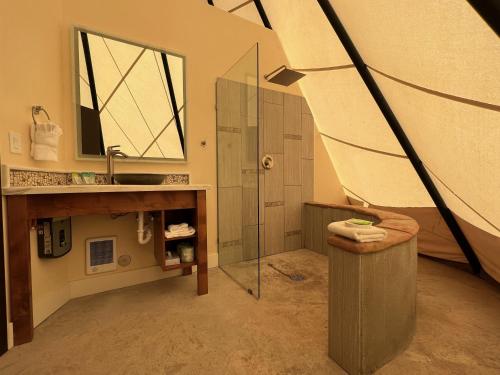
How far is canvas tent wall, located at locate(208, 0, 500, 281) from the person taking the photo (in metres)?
1.26

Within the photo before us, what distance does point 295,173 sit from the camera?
2934mm

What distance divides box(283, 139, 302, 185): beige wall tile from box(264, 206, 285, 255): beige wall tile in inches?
15.8

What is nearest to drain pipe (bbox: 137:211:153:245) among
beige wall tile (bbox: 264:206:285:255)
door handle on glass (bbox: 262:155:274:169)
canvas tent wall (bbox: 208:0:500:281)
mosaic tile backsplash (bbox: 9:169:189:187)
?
mosaic tile backsplash (bbox: 9:169:189:187)

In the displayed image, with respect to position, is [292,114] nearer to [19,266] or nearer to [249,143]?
[249,143]

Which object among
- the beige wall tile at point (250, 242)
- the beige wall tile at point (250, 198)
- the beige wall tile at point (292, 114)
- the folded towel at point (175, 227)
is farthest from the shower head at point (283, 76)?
the folded towel at point (175, 227)

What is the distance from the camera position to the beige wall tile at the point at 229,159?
2.13 m

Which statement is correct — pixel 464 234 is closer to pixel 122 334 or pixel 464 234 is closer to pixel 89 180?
pixel 122 334

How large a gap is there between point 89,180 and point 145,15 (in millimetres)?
1523

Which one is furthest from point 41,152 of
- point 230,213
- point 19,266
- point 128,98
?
point 230,213

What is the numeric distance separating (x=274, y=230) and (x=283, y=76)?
1805 mm

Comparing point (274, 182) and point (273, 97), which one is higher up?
point (273, 97)

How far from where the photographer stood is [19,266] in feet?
3.99

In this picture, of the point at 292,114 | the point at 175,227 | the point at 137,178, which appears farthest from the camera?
the point at 292,114

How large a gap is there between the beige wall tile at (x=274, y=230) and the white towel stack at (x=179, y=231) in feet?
3.85
